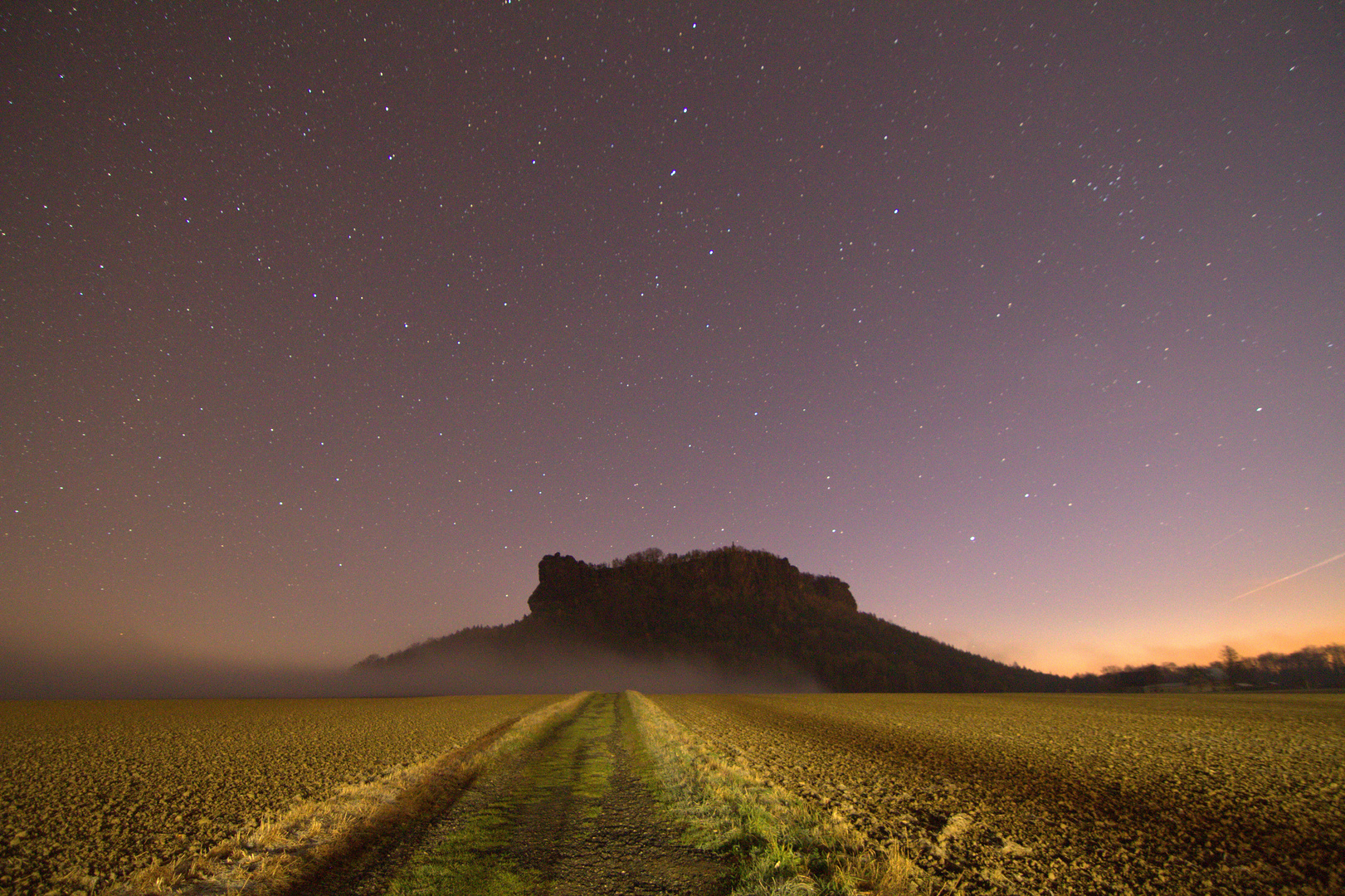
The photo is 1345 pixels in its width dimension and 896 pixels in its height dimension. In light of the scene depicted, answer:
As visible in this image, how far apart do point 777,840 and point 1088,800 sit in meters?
9.17

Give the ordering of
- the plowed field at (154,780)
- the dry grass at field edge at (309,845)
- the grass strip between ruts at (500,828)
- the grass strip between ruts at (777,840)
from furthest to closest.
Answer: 1. the plowed field at (154,780)
2. the grass strip between ruts at (500,828)
3. the dry grass at field edge at (309,845)
4. the grass strip between ruts at (777,840)

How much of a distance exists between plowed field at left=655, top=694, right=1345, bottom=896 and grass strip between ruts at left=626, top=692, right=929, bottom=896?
83cm

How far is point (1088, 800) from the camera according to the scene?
1235 centimetres

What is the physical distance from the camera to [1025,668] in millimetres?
147625

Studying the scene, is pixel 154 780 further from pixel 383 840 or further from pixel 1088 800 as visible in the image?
pixel 1088 800

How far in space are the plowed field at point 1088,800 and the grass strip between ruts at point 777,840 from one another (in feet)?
2.73

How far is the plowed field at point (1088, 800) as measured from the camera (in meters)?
8.00

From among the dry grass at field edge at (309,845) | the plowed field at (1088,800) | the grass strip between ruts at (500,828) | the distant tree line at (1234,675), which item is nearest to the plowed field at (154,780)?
the dry grass at field edge at (309,845)

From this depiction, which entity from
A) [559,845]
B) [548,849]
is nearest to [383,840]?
[548,849]

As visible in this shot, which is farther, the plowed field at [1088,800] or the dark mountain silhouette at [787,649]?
the dark mountain silhouette at [787,649]

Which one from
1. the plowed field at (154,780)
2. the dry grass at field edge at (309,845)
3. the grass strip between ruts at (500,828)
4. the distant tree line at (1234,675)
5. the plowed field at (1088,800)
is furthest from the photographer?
the distant tree line at (1234,675)

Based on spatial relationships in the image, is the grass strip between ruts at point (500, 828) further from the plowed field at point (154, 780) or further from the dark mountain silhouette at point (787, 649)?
the dark mountain silhouette at point (787, 649)

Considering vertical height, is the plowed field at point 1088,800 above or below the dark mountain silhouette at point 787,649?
above

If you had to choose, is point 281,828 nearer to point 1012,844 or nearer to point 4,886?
point 4,886
